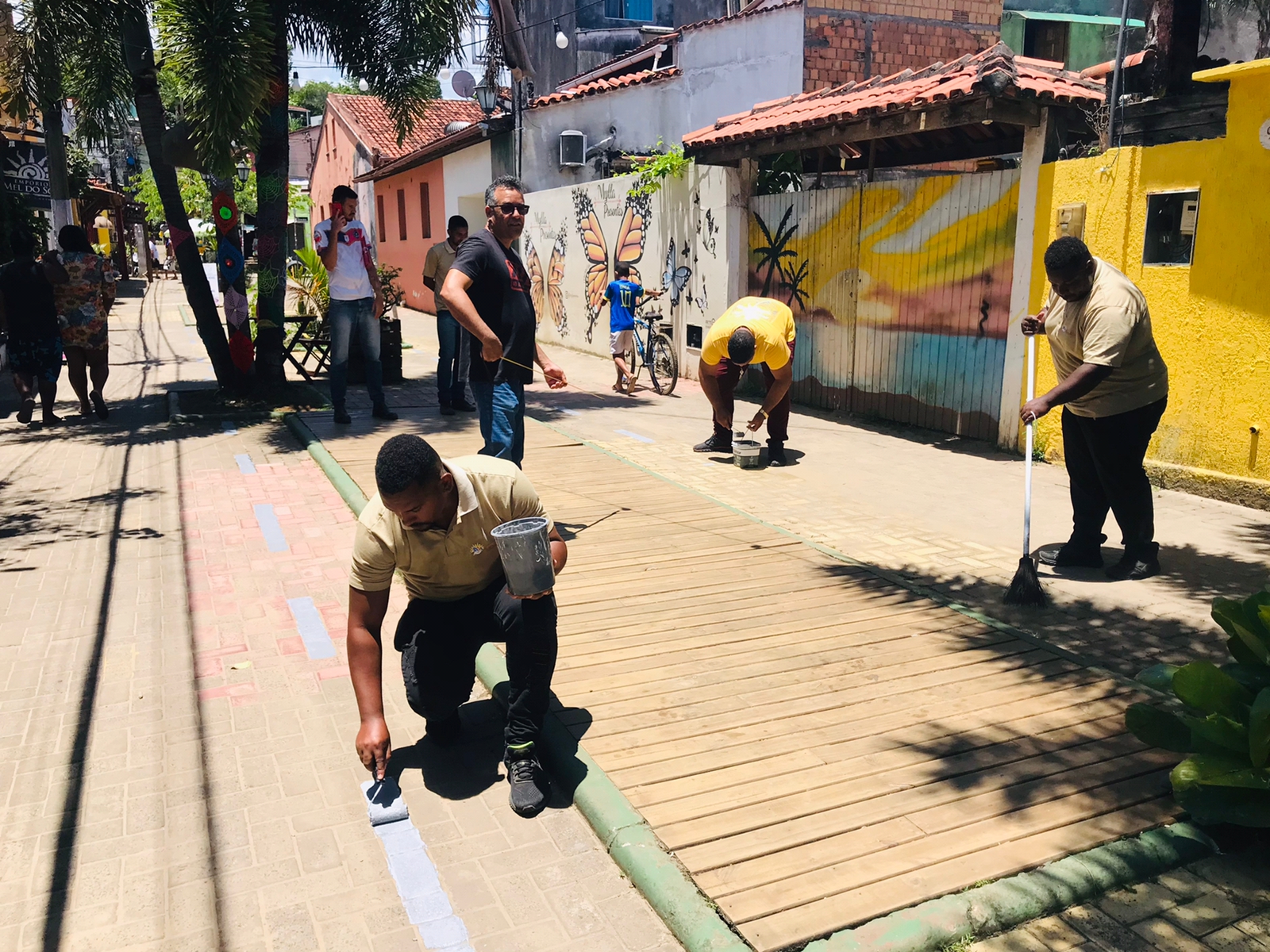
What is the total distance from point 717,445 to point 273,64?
5994 mm

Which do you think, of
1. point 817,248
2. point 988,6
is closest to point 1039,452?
point 817,248

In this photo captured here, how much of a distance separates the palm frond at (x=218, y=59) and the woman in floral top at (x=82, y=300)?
189cm

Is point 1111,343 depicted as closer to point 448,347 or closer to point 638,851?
point 638,851

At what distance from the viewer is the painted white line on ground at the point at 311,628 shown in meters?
4.80

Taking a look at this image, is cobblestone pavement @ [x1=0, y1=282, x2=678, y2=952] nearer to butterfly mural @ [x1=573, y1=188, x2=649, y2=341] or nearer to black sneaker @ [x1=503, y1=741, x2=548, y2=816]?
black sneaker @ [x1=503, y1=741, x2=548, y2=816]

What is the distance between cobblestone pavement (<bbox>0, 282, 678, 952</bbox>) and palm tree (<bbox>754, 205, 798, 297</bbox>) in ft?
21.7

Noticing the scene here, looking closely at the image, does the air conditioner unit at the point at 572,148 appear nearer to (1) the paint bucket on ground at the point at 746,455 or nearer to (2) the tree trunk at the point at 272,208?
(2) the tree trunk at the point at 272,208

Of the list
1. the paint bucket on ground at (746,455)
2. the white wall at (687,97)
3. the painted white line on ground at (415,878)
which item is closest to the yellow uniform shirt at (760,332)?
the paint bucket on ground at (746,455)

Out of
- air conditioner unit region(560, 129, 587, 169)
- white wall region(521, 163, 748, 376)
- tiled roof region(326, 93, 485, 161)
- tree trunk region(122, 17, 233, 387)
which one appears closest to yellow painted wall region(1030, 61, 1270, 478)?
white wall region(521, 163, 748, 376)

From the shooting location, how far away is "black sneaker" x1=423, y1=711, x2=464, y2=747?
3756 millimetres

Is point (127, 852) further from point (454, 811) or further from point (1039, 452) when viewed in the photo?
point (1039, 452)

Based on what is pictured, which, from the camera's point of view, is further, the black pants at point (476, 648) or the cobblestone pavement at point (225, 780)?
the black pants at point (476, 648)

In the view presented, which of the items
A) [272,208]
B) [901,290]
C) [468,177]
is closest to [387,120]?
[468,177]

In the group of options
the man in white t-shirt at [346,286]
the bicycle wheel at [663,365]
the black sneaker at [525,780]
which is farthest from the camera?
the bicycle wheel at [663,365]
